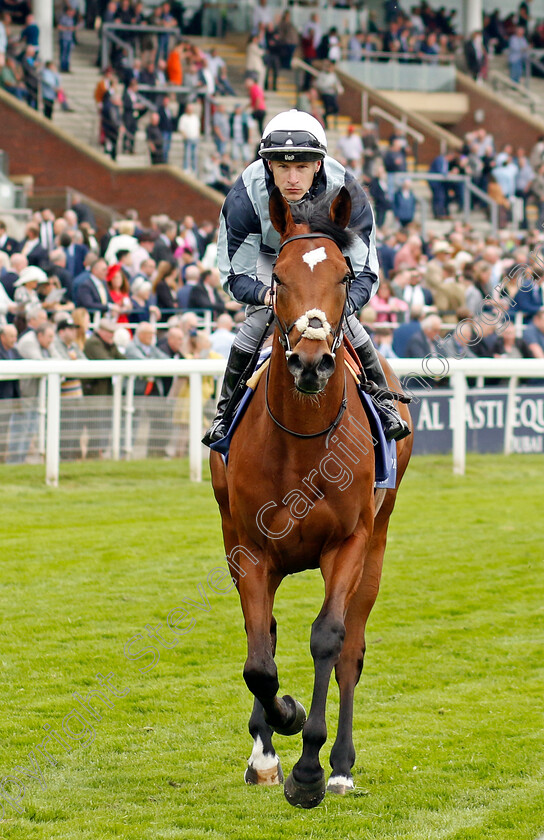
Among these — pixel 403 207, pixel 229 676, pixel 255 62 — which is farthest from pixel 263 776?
pixel 255 62

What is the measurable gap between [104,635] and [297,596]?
1.52 meters

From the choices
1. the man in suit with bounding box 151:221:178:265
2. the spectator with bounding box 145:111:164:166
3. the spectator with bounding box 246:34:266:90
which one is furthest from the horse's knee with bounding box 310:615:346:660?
the spectator with bounding box 246:34:266:90

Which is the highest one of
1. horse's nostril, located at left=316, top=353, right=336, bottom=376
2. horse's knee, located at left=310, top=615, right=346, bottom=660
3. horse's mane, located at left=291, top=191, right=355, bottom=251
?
horse's mane, located at left=291, top=191, right=355, bottom=251

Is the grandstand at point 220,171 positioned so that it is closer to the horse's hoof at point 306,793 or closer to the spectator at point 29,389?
the spectator at point 29,389

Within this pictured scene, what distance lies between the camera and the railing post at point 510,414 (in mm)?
13258

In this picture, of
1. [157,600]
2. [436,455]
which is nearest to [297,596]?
[157,600]

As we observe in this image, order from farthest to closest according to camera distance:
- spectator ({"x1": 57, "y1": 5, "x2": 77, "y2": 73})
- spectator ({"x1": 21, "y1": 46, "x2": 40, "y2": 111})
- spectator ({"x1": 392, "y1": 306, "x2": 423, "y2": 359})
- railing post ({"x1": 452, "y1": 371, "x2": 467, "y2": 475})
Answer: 1. spectator ({"x1": 57, "y1": 5, "x2": 77, "y2": 73})
2. spectator ({"x1": 21, "y1": 46, "x2": 40, "y2": 111})
3. spectator ({"x1": 392, "y1": 306, "x2": 423, "y2": 359})
4. railing post ({"x1": 452, "y1": 371, "x2": 467, "y2": 475})

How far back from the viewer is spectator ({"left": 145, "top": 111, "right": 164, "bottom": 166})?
2061cm

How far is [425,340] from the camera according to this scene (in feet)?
43.9

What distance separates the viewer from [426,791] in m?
4.68

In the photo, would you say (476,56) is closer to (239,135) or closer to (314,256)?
(239,135)

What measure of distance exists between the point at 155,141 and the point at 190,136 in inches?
24.6

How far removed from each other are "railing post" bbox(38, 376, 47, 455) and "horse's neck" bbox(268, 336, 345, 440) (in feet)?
20.4

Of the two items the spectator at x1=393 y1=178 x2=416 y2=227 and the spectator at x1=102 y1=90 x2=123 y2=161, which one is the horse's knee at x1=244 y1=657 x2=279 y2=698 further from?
the spectator at x1=393 y1=178 x2=416 y2=227
